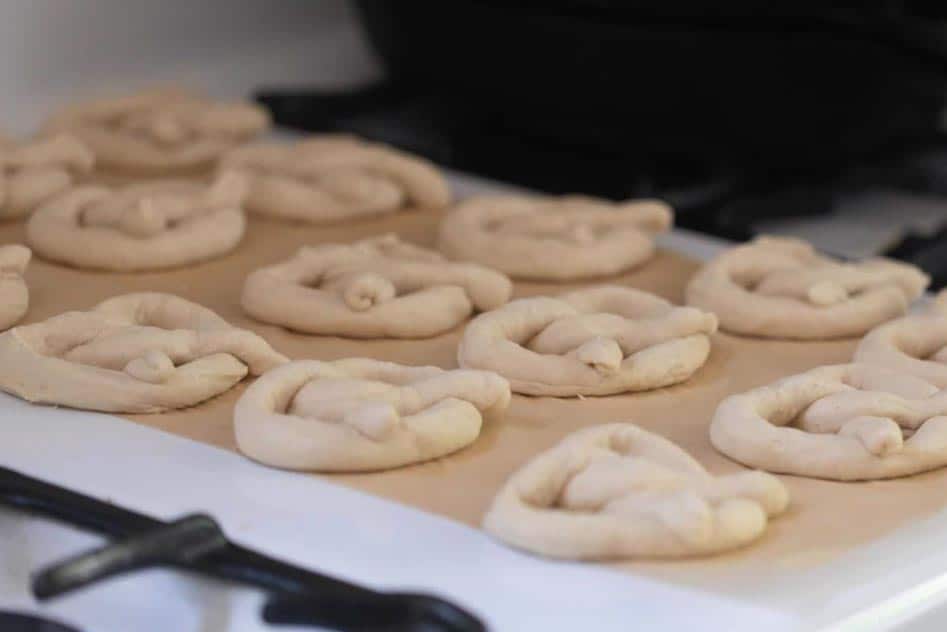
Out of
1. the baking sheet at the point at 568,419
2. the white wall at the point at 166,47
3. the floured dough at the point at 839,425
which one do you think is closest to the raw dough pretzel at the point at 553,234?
the baking sheet at the point at 568,419

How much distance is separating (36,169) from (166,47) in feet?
1.29

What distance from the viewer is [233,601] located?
2.51 ft

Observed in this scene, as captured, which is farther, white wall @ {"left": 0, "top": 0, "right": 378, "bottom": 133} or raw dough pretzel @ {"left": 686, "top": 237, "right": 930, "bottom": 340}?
white wall @ {"left": 0, "top": 0, "right": 378, "bottom": 133}

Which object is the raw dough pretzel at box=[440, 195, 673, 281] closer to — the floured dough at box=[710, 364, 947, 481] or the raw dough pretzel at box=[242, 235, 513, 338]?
the raw dough pretzel at box=[242, 235, 513, 338]

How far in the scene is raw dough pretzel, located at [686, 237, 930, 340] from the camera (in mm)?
1099

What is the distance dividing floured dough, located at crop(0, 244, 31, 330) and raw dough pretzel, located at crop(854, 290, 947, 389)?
1.75 feet

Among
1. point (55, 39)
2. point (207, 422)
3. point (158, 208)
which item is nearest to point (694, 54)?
point (158, 208)

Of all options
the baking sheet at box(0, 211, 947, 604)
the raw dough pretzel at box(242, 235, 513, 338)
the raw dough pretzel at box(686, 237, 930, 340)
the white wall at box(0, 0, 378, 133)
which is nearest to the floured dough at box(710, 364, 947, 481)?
the baking sheet at box(0, 211, 947, 604)

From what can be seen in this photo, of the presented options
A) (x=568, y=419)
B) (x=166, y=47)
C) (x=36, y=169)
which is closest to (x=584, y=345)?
(x=568, y=419)

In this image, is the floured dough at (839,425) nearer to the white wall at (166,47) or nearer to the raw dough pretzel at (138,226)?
the raw dough pretzel at (138,226)

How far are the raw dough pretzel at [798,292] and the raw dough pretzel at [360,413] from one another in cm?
23

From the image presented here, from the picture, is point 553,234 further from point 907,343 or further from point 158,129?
point 158,129

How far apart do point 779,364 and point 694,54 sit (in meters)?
0.32

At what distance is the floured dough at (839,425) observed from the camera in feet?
2.87
